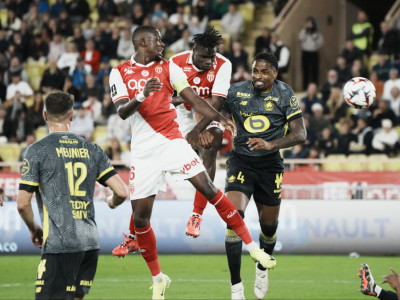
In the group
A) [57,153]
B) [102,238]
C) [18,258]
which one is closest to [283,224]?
[102,238]

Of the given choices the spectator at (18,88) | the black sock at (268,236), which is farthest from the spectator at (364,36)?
the black sock at (268,236)

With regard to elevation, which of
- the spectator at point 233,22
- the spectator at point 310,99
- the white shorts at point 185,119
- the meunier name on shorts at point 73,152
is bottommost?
the meunier name on shorts at point 73,152

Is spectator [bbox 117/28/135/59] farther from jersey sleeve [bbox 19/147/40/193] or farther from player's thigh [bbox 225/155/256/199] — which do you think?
jersey sleeve [bbox 19/147/40/193]

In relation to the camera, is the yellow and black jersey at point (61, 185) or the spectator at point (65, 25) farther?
the spectator at point (65, 25)

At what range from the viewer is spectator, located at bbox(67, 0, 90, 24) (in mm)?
24578

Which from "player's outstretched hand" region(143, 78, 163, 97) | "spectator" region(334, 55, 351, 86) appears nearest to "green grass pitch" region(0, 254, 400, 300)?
"player's outstretched hand" region(143, 78, 163, 97)

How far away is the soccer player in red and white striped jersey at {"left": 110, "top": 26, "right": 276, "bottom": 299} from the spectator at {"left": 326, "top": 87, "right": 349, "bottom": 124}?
1045 cm

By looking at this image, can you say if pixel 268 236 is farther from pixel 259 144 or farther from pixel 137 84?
pixel 137 84

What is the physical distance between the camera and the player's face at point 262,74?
951 cm

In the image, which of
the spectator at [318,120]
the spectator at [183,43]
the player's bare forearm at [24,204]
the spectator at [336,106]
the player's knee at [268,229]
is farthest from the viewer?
the spectator at [183,43]

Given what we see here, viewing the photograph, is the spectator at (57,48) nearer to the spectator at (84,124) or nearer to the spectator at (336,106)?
the spectator at (84,124)

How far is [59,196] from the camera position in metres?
6.77

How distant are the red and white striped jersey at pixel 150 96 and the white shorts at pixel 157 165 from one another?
8 cm

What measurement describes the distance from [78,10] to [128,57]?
3381 millimetres
